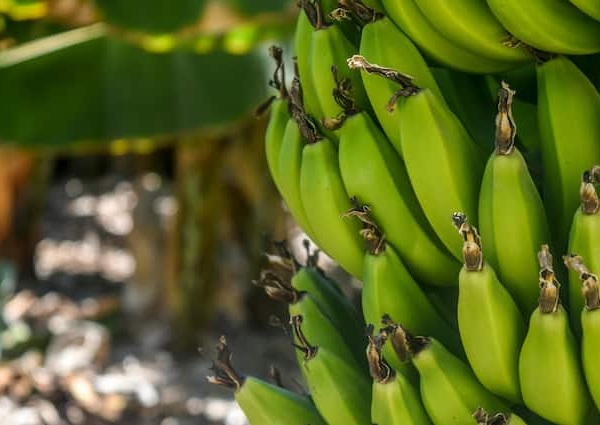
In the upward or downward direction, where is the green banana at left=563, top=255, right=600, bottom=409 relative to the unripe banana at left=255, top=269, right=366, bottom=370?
upward

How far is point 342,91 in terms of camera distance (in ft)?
3.29

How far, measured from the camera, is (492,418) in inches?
35.8

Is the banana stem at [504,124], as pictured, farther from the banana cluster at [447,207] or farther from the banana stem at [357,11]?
the banana stem at [357,11]

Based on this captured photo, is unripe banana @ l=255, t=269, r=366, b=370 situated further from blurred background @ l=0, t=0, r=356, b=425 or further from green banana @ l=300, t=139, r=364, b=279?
blurred background @ l=0, t=0, r=356, b=425

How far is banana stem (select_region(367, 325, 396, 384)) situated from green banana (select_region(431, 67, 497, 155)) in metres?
0.27

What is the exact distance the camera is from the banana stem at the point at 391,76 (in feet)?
3.00

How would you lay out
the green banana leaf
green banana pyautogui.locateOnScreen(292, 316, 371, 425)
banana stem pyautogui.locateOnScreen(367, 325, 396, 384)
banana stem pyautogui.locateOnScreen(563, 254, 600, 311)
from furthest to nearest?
the green banana leaf
green banana pyautogui.locateOnScreen(292, 316, 371, 425)
banana stem pyautogui.locateOnScreen(367, 325, 396, 384)
banana stem pyautogui.locateOnScreen(563, 254, 600, 311)

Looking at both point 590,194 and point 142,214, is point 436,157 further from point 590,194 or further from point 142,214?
point 142,214

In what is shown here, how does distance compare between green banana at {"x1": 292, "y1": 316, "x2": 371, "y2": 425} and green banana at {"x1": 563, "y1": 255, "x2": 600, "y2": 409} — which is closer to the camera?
green banana at {"x1": 563, "y1": 255, "x2": 600, "y2": 409}

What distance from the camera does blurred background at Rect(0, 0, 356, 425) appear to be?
300 centimetres

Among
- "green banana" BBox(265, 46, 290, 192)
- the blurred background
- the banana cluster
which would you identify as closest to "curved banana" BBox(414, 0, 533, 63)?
the banana cluster

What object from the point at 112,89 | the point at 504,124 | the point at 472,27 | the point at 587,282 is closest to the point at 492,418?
the point at 587,282

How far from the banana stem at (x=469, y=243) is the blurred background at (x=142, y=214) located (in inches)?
82.2

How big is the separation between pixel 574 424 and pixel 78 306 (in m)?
3.92
